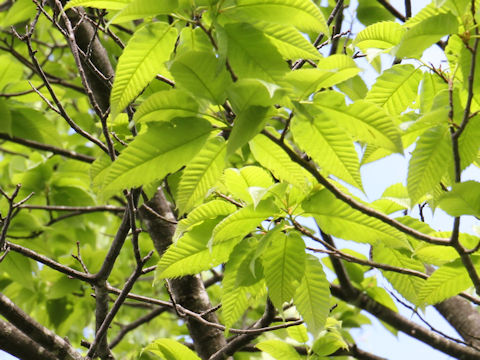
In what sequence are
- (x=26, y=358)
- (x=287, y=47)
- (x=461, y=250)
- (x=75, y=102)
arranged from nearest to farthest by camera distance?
(x=287, y=47)
(x=461, y=250)
(x=26, y=358)
(x=75, y=102)

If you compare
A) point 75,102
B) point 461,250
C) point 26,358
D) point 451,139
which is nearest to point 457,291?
point 461,250

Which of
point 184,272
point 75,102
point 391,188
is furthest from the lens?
point 75,102

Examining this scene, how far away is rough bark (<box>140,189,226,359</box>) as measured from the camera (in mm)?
2328

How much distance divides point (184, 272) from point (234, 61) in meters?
0.62

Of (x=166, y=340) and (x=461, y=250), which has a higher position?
(x=461, y=250)

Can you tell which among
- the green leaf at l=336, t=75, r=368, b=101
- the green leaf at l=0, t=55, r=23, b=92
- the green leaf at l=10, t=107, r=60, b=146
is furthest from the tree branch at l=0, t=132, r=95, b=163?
the green leaf at l=336, t=75, r=368, b=101

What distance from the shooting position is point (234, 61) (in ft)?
3.38

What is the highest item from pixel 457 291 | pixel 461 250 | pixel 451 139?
pixel 451 139

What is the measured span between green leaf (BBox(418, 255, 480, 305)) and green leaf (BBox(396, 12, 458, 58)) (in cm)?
60

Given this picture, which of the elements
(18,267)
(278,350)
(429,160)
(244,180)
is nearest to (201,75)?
(244,180)

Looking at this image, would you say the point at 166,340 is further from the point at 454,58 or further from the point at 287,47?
the point at 454,58

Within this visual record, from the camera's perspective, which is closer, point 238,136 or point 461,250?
point 238,136

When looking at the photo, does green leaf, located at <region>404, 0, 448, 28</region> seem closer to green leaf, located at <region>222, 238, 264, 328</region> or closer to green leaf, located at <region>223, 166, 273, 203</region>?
green leaf, located at <region>223, 166, 273, 203</region>

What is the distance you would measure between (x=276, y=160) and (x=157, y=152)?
27 cm
